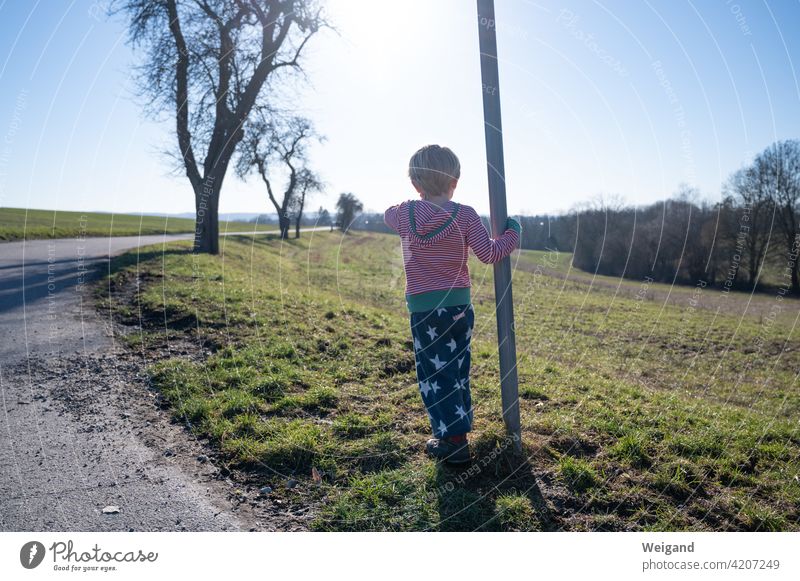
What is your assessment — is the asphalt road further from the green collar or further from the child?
the green collar

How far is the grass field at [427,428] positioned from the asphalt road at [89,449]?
0.32m

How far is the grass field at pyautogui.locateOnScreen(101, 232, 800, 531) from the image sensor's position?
10.4 ft

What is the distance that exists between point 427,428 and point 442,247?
1.57 meters

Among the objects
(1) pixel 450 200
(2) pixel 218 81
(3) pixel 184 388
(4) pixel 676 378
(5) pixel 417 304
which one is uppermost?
(2) pixel 218 81

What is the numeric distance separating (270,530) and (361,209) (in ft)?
17.3

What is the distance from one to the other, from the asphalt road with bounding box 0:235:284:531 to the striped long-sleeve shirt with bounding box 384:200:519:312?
1901 mm

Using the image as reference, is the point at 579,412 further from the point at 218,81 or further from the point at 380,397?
the point at 218,81

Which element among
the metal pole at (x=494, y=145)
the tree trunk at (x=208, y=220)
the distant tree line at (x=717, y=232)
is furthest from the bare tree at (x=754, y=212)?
the tree trunk at (x=208, y=220)

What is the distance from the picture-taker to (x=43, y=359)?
6.00 m

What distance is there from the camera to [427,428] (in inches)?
167

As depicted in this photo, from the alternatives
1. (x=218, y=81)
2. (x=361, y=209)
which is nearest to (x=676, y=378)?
(x=361, y=209)

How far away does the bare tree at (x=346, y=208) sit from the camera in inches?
306

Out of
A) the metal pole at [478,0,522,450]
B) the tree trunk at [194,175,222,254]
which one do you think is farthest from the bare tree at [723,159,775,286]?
the tree trunk at [194,175,222,254]

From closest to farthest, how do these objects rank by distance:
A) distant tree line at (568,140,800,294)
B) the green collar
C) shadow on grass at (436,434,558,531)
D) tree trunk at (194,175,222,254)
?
shadow on grass at (436,434,558,531) → the green collar → distant tree line at (568,140,800,294) → tree trunk at (194,175,222,254)
